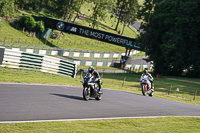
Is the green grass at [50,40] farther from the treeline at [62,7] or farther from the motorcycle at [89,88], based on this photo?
the motorcycle at [89,88]

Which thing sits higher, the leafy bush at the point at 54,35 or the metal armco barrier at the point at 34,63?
the leafy bush at the point at 54,35

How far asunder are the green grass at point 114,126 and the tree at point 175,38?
3412cm

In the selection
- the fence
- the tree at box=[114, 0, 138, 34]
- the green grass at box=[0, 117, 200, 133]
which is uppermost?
the tree at box=[114, 0, 138, 34]

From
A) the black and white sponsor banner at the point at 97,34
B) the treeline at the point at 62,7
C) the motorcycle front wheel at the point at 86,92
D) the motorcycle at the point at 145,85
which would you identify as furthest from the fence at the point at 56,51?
the motorcycle front wheel at the point at 86,92

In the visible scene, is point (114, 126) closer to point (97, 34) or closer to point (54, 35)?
point (97, 34)

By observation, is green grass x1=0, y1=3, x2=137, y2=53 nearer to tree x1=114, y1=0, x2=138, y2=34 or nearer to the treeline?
the treeline

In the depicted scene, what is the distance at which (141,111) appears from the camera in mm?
14188

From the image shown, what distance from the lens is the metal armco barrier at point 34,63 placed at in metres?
22.5

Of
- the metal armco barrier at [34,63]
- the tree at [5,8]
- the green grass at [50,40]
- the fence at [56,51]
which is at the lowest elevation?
the metal armco barrier at [34,63]

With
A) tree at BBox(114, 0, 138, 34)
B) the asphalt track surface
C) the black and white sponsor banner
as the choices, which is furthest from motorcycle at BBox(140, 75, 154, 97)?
tree at BBox(114, 0, 138, 34)

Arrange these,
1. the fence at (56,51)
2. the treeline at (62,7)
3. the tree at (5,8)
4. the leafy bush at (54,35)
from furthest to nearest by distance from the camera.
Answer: the leafy bush at (54,35) → the treeline at (62,7) → the tree at (5,8) → the fence at (56,51)

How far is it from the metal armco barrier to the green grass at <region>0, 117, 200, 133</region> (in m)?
13.4

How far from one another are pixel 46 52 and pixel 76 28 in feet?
33.0

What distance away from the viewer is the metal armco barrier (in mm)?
22497
